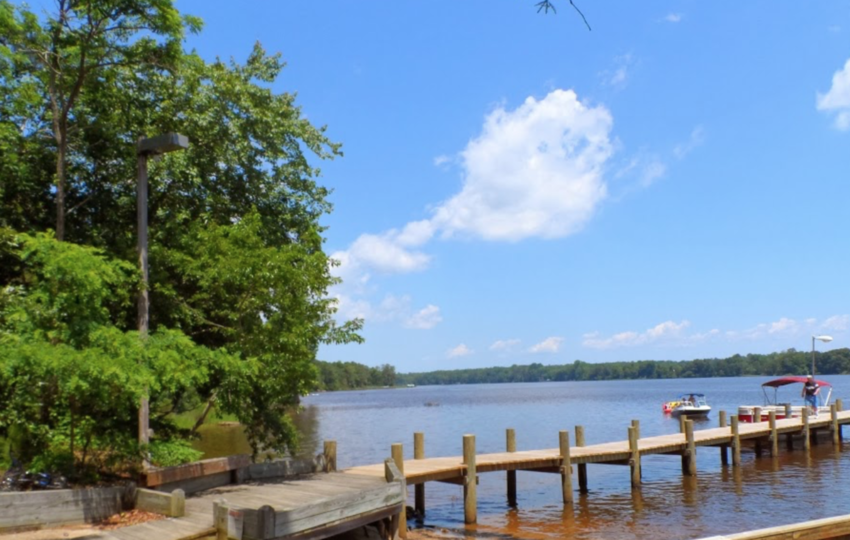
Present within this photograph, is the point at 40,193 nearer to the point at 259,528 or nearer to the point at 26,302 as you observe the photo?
the point at 26,302

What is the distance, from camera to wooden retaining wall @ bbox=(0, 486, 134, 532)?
10.2 meters

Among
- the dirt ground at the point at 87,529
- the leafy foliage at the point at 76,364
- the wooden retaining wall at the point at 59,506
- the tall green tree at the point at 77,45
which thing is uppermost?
the tall green tree at the point at 77,45

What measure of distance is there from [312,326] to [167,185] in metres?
4.94

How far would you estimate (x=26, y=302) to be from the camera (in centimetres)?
1176

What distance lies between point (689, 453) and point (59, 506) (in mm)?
21304

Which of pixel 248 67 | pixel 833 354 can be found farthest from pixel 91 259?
pixel 833 354

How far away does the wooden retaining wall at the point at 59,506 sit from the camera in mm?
10227

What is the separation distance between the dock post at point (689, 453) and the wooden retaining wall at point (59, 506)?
19.5 meters

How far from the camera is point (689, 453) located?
25734mm

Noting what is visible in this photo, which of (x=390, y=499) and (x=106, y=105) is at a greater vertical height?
(x=106, y=105)

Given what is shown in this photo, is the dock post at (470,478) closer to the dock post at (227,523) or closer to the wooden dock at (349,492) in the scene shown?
the wooden dock at (349,492)

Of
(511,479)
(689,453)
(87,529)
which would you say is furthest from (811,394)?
(87,529)

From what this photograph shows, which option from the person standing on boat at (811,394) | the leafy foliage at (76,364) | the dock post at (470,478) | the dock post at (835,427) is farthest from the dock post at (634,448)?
the person standing on boat at (811,394)

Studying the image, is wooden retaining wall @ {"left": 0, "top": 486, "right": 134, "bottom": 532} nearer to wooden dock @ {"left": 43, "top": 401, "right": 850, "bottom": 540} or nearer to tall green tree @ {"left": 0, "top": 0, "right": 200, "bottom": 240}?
wooden dock @ {"left": 43, "top": 401, "right": 850, "bottom": 540}
